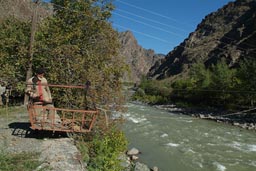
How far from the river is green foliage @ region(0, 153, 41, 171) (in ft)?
30.5

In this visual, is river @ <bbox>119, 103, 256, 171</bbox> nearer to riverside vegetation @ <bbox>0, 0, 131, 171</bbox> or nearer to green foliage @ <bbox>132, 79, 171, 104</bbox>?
riverside vegetation @ <bbox>0, 0, 131, 171</bbox>

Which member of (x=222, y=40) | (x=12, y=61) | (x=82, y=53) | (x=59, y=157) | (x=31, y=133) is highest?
(x=222, y=40)

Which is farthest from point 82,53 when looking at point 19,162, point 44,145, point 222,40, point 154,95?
point 222,40

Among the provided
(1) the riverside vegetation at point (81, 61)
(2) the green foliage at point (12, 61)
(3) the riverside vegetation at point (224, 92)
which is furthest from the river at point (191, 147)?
(3) the riverside vegetation at point (224, 92)

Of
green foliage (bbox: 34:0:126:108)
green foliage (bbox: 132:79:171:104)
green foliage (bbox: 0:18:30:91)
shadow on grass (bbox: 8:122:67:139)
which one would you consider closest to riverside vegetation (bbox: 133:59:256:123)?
green foliage (bbox: 132:79:171:104)

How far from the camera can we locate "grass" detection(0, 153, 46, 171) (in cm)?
623

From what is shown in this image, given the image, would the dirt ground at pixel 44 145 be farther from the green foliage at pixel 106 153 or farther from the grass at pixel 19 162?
the green foliage at pixel 106 153

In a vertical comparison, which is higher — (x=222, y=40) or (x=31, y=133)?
(x=222, y=40)

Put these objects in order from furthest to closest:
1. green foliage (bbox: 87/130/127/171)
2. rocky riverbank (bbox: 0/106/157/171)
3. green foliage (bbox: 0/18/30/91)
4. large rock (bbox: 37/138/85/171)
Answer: green foliage (bbox: 0/18/30/91) → green foliage (bbox: 87/130/127/171) → rocky riverbank (bbox: 0/106/157/171) → large rock (bbox: 37/138/85/171)

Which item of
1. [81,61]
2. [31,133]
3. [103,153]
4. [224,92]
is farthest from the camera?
[224,92]

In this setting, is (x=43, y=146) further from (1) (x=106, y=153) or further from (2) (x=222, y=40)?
(2) (x=222, y=40)

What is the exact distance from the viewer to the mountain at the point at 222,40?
327ft

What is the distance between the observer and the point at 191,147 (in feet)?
64.6

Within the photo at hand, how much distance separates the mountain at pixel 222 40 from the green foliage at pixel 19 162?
85.1 meters
